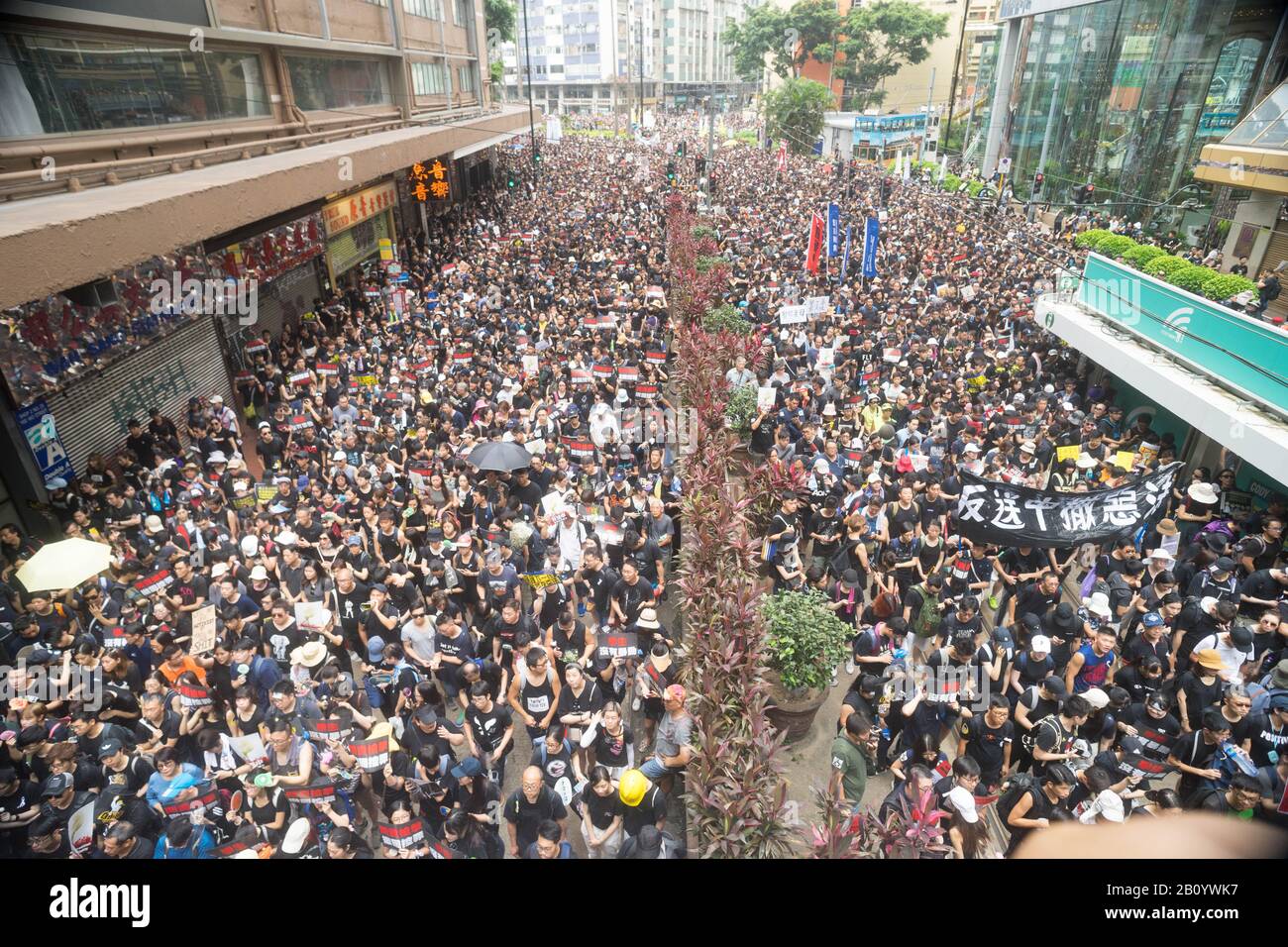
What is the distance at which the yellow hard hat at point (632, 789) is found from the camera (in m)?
4.88

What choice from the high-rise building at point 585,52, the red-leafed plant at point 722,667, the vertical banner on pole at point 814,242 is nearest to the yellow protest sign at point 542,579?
the red-leafed plant at point 722,667

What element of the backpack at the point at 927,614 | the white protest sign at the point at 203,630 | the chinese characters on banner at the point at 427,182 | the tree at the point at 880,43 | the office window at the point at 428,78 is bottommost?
the backpack at the point at 927,614

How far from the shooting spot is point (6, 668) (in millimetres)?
6090

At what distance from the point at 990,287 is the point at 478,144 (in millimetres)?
20812

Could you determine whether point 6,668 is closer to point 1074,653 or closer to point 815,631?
point 815,631

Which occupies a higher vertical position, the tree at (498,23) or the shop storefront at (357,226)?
the tree at (498,23)

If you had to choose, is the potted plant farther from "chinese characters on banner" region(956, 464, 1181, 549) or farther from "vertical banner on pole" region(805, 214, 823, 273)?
"vertical banner on pole" region(805, 214, 823, 273)

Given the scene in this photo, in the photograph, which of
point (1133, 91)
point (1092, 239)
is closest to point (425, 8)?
point (1092, 239)

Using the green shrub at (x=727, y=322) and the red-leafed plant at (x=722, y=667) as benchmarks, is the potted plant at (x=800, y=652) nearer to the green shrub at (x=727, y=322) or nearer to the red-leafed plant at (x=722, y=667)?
the red-leafed plant at (x=722, y=667)

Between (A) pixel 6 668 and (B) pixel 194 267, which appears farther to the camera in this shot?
(B) pixel 194 267

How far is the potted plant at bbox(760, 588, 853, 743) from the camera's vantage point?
666cm

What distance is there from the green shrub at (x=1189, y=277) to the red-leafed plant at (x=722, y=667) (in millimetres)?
9626

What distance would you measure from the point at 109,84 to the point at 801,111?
5151 centimetres
